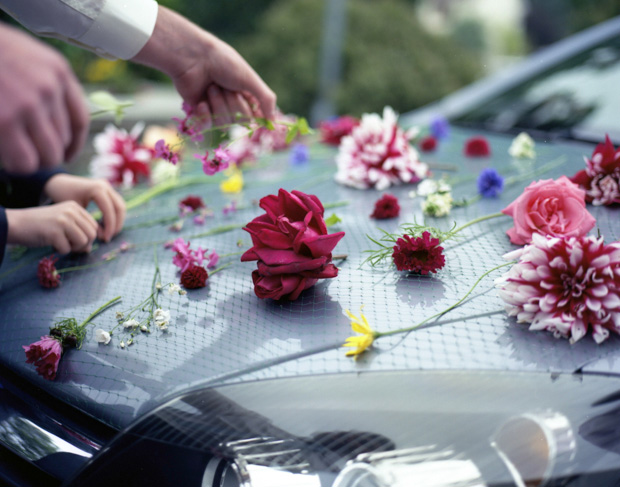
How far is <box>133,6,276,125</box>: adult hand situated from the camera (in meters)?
1.59

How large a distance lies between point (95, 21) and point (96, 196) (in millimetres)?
558

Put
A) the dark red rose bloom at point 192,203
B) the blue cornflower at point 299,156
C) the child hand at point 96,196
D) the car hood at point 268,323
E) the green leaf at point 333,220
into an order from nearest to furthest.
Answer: the car hood at point 268,323, the green leaf at point 333,220, the child hand at point 96,196, the dark red rose bloom at point 192,203, the blue cornflower at point 299,156

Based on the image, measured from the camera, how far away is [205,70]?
167cm

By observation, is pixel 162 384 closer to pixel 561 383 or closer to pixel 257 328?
pixel 257 328

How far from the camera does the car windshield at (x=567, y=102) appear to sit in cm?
230

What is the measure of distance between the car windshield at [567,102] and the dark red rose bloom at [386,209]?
1.00 meters

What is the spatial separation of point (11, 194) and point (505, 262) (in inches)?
64.3

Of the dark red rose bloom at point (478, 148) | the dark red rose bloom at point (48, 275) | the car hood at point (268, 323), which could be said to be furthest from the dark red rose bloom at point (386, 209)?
the dark red rose bloom at point (48, 275)

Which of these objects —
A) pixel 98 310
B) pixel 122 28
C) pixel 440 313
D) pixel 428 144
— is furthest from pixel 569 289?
pixel 428 144

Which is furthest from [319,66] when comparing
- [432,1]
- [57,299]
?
[432,1]

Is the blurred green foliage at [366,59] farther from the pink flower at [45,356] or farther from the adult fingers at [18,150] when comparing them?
the adult fingers at [18,150]

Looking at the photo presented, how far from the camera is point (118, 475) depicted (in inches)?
40.0

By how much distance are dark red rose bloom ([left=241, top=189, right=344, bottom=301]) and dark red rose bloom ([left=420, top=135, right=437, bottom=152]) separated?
129cm

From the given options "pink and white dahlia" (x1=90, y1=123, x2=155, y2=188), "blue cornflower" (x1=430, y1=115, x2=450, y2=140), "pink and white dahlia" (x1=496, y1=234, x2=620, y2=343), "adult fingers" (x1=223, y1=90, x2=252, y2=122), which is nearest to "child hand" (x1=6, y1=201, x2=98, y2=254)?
"adult fingers" (x1=223, y1=90, x2=252, y2=122)
